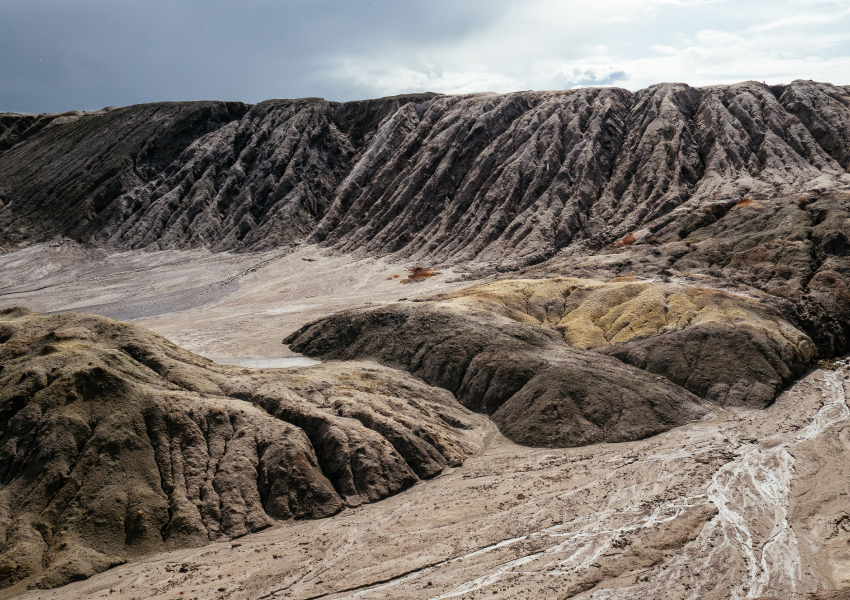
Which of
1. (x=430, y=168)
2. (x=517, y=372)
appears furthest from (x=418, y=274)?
(x=517, y=372)

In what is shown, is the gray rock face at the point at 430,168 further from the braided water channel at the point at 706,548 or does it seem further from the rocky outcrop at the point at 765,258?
the braided water channel at the point at 706,548

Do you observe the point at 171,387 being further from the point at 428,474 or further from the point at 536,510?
the point at 536,510

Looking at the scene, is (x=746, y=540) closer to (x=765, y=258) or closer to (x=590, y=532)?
(x=590, y=532)

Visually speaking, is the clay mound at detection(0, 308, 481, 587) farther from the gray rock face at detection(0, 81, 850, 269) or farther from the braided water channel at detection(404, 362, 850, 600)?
the gray rock face at detection(0, 81, 850, 269)

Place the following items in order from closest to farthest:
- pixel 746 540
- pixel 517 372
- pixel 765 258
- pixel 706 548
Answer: pixel 706 548
pixel 746 540
pixel 517 372
pixel 765 258

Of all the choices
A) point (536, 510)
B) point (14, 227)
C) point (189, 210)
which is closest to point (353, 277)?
point (189, 210)

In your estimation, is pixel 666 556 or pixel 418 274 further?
pixel 418 274

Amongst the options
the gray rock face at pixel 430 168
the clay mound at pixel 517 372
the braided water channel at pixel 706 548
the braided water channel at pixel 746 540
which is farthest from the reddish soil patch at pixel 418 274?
the braided water channel at pixel 706 548

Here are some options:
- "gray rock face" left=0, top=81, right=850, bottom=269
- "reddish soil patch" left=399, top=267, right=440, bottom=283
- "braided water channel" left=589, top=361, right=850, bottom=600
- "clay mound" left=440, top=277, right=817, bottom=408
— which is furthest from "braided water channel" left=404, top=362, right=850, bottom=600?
"reddish soil patch" left=399, top=267, right=440, bottom=283
